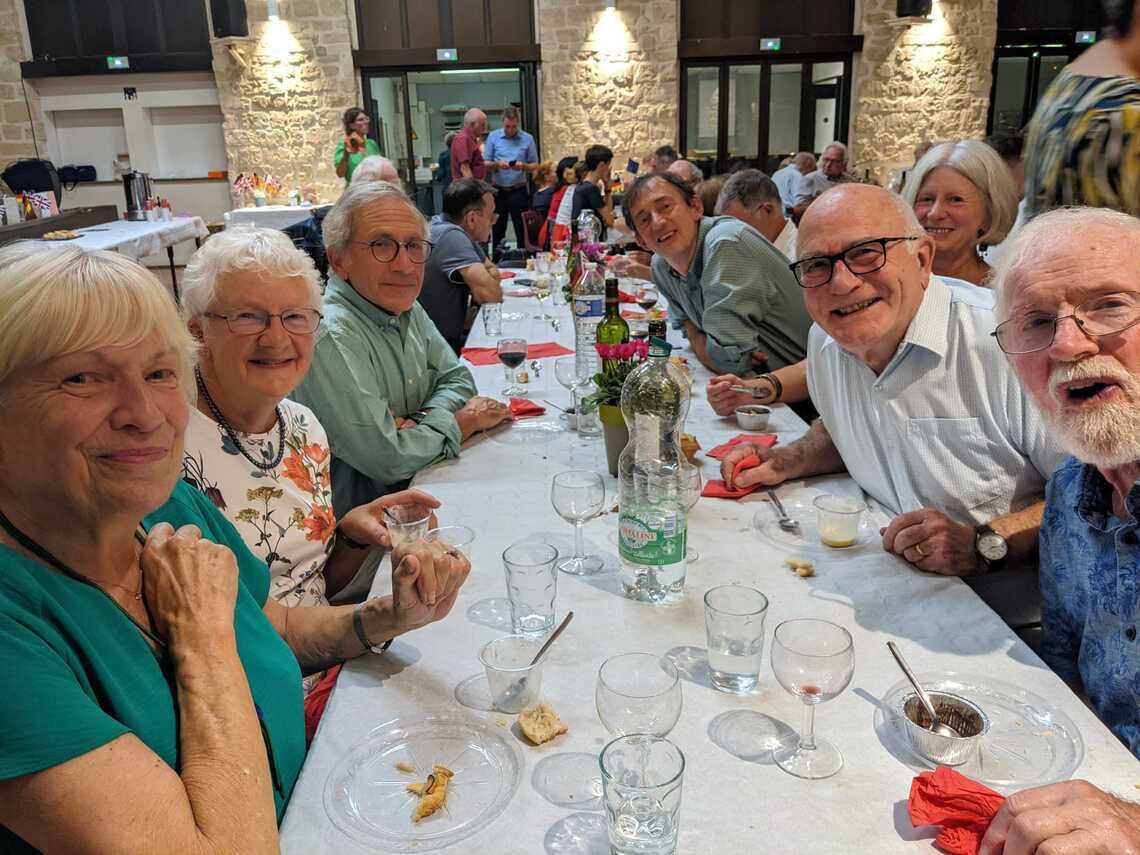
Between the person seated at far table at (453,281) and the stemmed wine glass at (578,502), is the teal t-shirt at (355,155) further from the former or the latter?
the stemmed wine glass at (578,502)

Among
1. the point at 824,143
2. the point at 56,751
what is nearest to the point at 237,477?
the point at 56,751

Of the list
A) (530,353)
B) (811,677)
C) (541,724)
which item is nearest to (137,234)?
(530,353)

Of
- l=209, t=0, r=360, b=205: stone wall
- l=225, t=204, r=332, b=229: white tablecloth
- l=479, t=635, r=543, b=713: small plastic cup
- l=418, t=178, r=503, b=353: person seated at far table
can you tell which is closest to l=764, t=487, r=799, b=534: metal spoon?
l=479, t=635, r=543, b=713: small plastic cup

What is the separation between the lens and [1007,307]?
1.46m

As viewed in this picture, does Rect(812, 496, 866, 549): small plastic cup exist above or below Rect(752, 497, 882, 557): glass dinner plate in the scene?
above

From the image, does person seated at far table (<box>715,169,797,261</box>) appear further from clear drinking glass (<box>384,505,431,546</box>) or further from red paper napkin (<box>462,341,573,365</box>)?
clear drinking glass (<box>384,505,431,546</box>)

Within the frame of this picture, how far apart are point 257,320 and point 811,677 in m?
1.28

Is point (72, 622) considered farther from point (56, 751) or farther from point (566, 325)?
point (566, 325)

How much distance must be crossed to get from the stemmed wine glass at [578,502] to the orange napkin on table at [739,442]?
0.57m

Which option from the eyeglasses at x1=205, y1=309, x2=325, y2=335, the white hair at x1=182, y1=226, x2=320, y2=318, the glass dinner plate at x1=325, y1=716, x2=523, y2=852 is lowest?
the glass dinner plate at x1=325, y1=716, x2=523, y2=852

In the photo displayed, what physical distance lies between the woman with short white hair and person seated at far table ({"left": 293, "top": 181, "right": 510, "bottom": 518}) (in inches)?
67.2

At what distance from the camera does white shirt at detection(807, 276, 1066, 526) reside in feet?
5.91

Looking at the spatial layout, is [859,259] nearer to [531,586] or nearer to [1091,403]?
[1091,403]

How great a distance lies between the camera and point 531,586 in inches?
55.3
